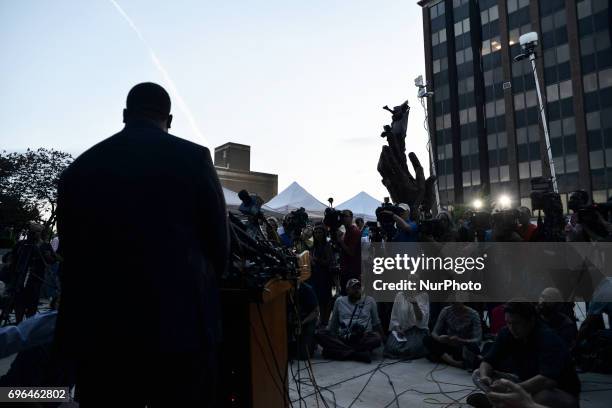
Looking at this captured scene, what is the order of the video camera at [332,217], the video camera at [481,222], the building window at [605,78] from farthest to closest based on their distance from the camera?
the building window at [605,78]
the video camera at [332,217]
the video camera at [481,222]

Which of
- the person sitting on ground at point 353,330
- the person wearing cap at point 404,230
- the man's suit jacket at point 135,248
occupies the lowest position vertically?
the person sitting on ground at point 353,330

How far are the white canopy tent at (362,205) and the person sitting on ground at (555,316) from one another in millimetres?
11368

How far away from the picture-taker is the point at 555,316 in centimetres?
469

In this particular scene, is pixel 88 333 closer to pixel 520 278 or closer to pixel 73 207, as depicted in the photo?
pixel 73 207

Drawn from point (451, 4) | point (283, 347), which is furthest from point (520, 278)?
point (451, 4)

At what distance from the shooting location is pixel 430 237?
610 cm

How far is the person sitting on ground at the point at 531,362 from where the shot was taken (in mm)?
3102

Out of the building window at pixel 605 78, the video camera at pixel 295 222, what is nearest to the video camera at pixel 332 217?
the video camera at pixel 295 222

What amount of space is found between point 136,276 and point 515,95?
42515 mm

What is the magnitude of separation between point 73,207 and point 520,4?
45975mm

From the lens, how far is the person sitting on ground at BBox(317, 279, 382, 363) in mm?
5574

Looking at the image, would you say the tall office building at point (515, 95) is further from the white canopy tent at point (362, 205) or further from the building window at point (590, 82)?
the white canopy tent at point (362, 205)

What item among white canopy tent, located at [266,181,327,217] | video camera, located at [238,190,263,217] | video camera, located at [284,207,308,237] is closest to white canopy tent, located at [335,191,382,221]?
white canopy tent, located at [266,181,327,217]

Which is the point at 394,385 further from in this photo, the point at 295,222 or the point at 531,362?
the point at 295,222
